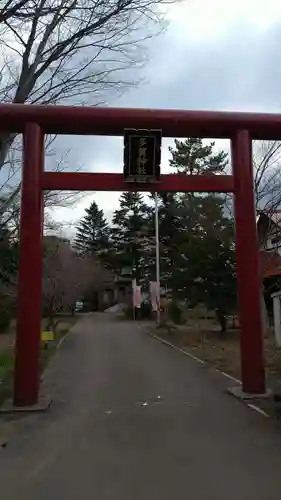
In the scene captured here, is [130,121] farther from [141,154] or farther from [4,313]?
[4,313]

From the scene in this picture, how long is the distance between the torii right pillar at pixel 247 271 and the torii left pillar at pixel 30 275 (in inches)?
144

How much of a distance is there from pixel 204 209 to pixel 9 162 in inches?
590

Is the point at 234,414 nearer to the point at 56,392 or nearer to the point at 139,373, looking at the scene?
the point at 56,392

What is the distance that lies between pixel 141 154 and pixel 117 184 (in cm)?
72

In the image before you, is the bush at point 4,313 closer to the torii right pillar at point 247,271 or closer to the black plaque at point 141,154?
the black plaque at point 141,154

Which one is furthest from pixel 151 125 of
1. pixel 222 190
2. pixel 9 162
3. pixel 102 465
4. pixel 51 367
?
pixel 51 367

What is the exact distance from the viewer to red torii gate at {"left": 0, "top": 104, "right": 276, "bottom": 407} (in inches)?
357

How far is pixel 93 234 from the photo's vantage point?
71.6m

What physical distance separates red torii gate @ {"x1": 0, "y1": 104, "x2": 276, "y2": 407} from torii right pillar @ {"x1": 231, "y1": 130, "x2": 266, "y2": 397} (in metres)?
0.02

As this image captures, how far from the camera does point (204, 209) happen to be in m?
26.9

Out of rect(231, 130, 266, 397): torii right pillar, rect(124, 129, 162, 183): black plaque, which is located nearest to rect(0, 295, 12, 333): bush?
rect(124, 129, 162, 183): black plaque

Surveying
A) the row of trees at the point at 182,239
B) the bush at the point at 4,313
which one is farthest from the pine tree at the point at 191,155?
the bush at the point at 4,313

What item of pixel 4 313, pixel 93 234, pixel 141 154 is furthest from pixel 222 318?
pixel 93 234

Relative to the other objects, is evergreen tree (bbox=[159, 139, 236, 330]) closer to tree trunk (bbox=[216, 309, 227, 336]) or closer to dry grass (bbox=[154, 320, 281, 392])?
tree trunk (bbox=[216, 309, 227, 336])
